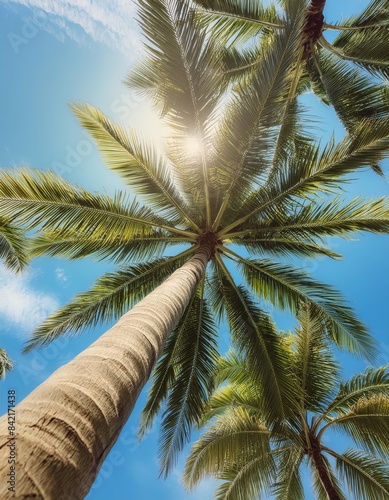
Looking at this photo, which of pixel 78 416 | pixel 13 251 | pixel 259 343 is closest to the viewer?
pixel 78 416

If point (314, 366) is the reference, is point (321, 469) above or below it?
below

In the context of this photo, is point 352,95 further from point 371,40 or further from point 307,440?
point 307,440

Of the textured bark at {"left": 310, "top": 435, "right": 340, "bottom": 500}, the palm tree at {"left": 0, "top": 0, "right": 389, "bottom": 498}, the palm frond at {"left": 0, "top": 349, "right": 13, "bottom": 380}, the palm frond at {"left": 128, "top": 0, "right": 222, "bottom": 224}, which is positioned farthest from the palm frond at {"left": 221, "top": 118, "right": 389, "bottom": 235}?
the palm frond at {"left": 0, "top": 349, "right": 13, "bottom": 380}

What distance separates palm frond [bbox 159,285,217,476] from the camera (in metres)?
7.59

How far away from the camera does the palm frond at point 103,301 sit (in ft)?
24.8

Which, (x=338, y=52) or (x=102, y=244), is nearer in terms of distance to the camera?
(x=102, y=244)

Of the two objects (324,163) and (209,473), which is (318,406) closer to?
(209,473)

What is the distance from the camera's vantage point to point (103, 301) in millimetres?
7699

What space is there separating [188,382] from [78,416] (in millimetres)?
6061

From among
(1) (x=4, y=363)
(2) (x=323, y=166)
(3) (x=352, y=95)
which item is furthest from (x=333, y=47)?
(1) (x=4, y=363)

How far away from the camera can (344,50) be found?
9.94m

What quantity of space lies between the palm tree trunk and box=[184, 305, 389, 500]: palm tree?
237 inches

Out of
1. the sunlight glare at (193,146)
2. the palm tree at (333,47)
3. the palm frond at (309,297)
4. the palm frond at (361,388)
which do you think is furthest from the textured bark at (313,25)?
the palm frond at (361,388)

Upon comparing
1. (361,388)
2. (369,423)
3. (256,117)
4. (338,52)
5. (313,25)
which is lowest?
(369,423)
